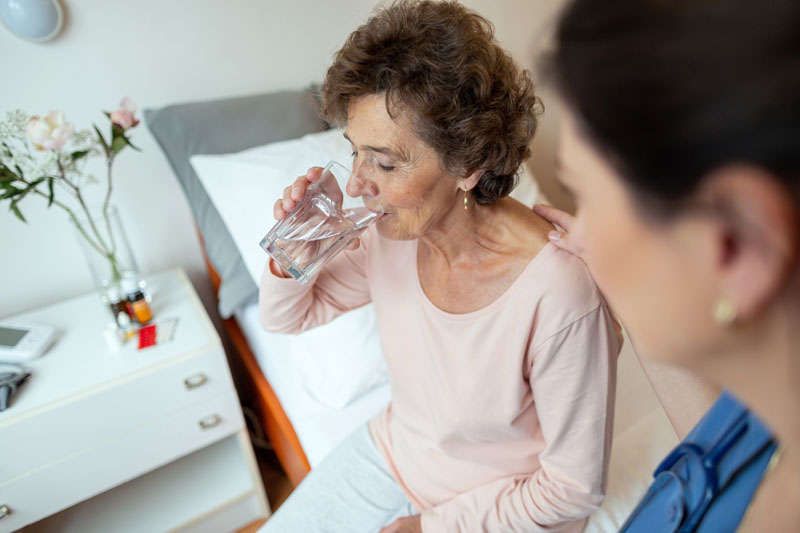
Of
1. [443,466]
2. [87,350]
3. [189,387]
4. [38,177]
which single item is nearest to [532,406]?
[443,466]

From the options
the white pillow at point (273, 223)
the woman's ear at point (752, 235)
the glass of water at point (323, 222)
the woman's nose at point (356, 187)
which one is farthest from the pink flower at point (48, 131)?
the woman's ear at point (752, 235)

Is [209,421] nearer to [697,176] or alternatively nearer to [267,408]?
[267,408]

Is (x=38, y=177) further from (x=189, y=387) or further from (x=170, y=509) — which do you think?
(x=170, y=509)

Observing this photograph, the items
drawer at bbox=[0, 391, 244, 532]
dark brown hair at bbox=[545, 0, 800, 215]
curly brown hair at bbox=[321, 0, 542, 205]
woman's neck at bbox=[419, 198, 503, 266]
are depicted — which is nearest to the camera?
dark brown hair at bbox=[545, 0, 800, 215]

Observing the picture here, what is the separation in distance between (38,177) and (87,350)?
1.53ft

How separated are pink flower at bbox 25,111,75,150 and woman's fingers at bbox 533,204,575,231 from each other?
111cm

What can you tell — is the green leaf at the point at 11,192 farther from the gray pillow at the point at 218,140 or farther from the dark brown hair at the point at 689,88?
the dark brown hair at the point at 689,88

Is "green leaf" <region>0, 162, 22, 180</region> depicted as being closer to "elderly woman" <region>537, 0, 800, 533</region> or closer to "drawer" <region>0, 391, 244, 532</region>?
"drawer" <region>0, 391, 244, 532</region>

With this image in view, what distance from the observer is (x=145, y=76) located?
1.47 m

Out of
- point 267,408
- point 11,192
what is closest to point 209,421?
point 267,408

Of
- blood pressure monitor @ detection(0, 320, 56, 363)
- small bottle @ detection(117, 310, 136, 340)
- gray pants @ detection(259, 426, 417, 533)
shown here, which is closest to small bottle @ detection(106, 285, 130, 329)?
small bottle @ detection(117, 310, 136, 340)

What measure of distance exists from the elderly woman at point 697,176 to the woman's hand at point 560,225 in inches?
16.0

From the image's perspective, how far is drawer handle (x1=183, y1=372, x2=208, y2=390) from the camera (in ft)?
4.19

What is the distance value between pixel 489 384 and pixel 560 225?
317 mm
